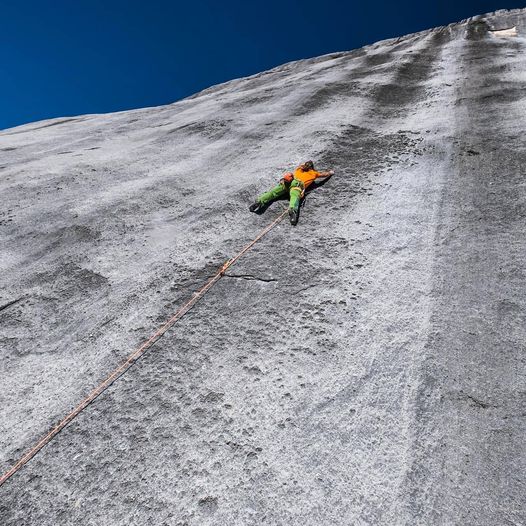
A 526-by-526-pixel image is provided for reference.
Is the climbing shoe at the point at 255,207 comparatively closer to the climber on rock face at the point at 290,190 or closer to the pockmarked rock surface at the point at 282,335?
the climber on rock face at the point at 290,190

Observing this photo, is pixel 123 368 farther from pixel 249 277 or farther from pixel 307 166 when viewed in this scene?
pixel 307 166

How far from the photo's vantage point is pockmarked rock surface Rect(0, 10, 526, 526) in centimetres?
306

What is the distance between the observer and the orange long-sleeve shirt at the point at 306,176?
7125 mm

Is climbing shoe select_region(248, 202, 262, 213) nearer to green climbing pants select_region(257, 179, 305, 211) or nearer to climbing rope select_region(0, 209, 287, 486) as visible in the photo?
green climbing pants select_region(257, 179, 305, 211)

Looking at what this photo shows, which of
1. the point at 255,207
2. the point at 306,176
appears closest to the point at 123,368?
the point at 255,207

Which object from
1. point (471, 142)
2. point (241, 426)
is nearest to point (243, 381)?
point (241, 426)

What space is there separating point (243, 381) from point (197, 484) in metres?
1.02

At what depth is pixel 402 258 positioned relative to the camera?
5.30m

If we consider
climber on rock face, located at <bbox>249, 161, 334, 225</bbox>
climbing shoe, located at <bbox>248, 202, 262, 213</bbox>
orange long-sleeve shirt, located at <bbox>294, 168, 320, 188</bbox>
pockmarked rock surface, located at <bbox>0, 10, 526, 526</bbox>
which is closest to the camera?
pockmarked rock surface, located at <bbox>0, 10, 526, 526</bbox>

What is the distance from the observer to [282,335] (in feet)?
14.5

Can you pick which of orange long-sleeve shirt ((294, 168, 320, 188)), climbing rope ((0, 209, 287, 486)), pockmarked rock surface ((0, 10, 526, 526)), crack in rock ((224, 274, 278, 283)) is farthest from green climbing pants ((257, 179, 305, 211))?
crack in rock ((224, 274, 278, 283))

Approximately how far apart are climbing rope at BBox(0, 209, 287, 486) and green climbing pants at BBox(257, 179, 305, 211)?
102 cm

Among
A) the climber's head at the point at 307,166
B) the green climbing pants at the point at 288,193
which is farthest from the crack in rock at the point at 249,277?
the climber's head at the point at 307,166

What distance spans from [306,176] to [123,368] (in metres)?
4.57
